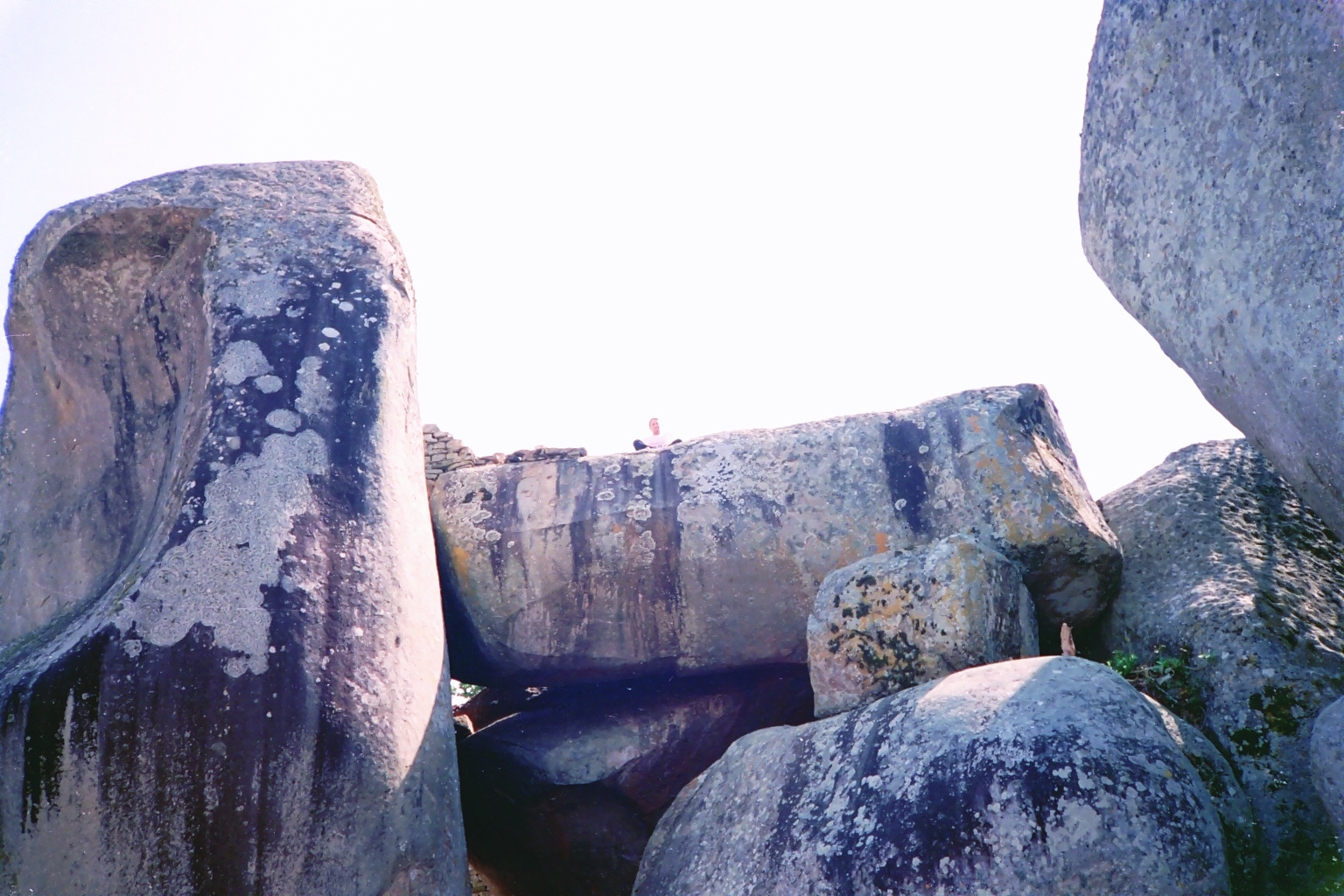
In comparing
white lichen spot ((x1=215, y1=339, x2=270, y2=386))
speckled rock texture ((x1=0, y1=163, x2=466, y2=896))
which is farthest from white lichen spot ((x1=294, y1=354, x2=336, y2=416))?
white lichen spot ((x1=215, y1=339, x2=270, y2=386))

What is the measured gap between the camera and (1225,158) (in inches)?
132

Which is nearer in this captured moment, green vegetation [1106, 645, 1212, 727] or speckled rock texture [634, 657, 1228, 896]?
→ speckled rock texture [634, 657, 1228, 896]

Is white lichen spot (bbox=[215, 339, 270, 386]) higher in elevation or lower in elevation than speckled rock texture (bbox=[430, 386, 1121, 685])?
higher

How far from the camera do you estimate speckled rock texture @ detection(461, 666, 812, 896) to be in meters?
5.05

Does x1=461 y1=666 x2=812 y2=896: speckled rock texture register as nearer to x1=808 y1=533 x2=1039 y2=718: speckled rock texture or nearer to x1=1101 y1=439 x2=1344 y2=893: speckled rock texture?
x1=808 y1=533 x2=1039 y2=718: speckled rock texture

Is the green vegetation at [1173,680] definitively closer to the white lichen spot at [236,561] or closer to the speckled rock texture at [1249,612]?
the speckled rock texture at [1249,612]

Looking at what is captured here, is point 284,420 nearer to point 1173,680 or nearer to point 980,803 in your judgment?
point 980,803

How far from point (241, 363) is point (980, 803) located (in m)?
3.15

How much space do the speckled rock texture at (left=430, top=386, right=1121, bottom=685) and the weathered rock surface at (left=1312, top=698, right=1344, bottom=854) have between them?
5.43 ft

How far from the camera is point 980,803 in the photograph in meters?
2.87

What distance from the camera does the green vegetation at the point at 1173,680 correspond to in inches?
161

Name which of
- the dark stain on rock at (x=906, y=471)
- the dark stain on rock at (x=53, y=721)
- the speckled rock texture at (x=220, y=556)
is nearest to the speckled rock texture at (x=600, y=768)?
the dark stain on rock at (x=906, y=471)

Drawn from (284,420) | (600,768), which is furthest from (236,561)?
(600,768)

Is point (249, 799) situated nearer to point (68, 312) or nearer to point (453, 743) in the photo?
point (453, 743)
